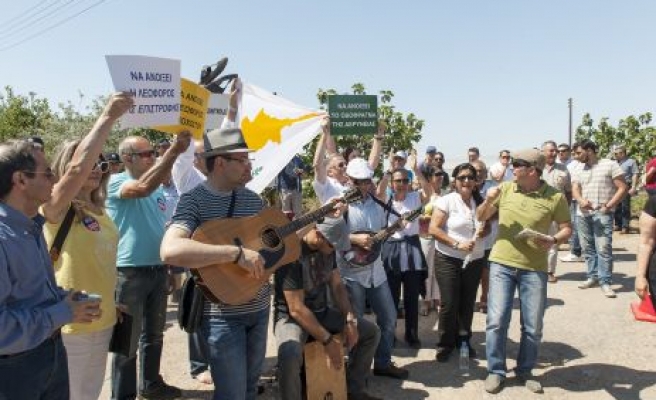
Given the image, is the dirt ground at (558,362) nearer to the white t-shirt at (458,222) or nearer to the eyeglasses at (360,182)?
the white t-shirt at (458,222)

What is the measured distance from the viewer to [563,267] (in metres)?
9.88

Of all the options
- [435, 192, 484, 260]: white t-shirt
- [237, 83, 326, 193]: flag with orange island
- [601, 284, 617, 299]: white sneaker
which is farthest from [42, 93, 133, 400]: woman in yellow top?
[601, 284, 617, 299]: white sneaker

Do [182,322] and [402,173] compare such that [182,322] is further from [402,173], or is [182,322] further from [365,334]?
[402,173]

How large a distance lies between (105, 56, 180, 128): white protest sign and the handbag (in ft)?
3.71

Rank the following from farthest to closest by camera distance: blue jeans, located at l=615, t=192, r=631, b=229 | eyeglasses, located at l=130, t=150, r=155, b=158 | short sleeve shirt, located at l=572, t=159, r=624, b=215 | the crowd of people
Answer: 1. blue jeans, located at l=615, t=192, r=631, b=229
2. short sleeve shirt, located at l=572, t=159, r=624, b=215
3. eyeglasses, located at l=130, t=150, r=155, b=158
4. the crowd of people

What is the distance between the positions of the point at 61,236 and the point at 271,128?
3007mm

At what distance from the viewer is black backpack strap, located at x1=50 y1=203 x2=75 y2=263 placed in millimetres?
3107

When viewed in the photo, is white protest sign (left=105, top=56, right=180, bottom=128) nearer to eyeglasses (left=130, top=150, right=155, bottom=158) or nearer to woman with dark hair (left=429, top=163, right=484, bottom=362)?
eyeglasses (left=130, top=150, right=155, bottom=158)

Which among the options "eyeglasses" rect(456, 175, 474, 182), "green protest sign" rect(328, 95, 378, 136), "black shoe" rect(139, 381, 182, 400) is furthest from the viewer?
"green protest sign" rect(328, 95, 378, 136)

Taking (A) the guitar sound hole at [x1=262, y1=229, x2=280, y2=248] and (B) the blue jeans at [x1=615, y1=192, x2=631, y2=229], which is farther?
(B) the blue jeans at [x1=615, y1=192, x2=631, y2=229]

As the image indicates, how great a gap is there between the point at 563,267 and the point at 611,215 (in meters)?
1.97

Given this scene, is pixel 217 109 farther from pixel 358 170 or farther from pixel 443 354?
pixel 443 354

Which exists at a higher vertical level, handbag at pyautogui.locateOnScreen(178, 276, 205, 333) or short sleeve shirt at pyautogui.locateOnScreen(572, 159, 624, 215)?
short sleeve shirt at pyautogui.locateOnScreen(572, 159, 624, 215)

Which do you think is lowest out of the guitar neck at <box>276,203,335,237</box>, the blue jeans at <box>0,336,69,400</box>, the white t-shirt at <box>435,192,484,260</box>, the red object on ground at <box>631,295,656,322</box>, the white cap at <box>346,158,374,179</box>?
the red object on ground at <box>631,295,656,322</box>
